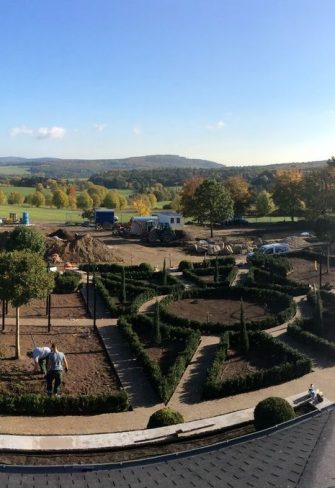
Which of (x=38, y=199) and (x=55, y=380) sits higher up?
(x=38, y=199)

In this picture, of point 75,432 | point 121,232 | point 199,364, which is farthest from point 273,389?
point 121,232

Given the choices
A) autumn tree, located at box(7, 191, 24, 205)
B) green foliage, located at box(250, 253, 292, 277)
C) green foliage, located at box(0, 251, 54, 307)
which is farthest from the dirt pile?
autumn tree, located at box(7, 191, 24, 205)

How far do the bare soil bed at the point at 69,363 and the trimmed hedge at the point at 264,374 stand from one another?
12.2ft

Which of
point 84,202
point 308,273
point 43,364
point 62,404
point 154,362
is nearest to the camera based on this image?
point 62,404

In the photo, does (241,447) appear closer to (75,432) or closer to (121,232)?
(75,432)

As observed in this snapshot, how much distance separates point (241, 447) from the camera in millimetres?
9984

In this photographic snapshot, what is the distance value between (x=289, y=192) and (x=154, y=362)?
5914 cm

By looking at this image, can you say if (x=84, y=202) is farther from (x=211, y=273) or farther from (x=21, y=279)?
(x=21, y=279)

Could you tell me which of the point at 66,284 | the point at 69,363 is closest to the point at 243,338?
the point at 69,363

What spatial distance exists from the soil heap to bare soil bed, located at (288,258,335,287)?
51.9 ft

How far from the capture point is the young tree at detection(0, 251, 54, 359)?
20547 mm

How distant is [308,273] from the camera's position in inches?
1561

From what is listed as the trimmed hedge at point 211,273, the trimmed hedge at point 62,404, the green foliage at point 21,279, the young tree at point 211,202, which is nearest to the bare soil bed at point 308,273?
the trimmed hedge at point 211,273

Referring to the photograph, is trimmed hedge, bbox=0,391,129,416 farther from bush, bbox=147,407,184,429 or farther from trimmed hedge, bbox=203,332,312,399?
trimmed hedge, bbox=203,332,312,399
